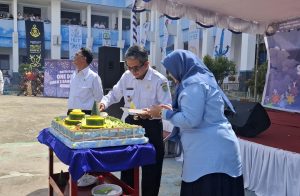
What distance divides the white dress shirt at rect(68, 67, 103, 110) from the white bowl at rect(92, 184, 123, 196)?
1.37 m

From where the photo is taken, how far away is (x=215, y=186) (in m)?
1.93

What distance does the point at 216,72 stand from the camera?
11.0 metres

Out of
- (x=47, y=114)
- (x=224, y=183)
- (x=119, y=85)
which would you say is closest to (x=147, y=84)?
(x=119, y=85)

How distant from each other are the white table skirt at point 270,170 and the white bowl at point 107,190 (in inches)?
64.6

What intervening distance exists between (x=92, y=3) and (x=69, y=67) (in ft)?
39.5

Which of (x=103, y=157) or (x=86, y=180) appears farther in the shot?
(x=86, y=180)

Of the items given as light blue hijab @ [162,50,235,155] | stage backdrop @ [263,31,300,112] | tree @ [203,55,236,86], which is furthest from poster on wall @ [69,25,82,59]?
light blue hijab @ [162,50,235,155]

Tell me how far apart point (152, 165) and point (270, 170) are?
1.28 m

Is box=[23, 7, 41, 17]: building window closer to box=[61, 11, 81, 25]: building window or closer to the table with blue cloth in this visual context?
box=[61, 11, 81, 25]: building window

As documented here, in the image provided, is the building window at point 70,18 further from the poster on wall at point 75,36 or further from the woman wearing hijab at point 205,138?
the woman wearing hijab at point 205,138

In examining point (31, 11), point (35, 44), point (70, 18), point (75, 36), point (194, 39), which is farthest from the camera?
point (70, 18)

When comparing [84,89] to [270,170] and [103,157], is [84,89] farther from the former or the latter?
[270,170]

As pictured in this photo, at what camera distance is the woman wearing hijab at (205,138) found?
1.87m

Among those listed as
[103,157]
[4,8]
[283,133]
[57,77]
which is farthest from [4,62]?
[103,157]
